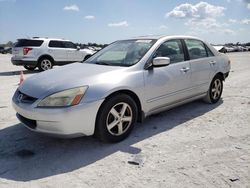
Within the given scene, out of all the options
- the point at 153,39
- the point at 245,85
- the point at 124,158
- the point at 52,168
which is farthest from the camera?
the point at 245,85

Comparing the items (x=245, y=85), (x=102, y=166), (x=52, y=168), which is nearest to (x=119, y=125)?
(x=102, y=166)

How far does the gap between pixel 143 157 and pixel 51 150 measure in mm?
1311

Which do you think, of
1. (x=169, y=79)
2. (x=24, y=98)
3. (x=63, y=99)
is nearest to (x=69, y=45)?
(x=169, y=79)

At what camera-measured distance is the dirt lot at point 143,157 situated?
3180mm

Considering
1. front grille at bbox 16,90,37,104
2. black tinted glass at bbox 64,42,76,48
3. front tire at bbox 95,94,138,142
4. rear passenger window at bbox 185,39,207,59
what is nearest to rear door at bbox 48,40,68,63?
black tinted glass at bbox 64,42,76,48

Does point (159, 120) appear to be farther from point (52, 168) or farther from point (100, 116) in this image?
point (52, 168)

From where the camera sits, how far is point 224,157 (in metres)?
3.71

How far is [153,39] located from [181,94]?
1.13 m

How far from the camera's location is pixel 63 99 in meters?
3.72

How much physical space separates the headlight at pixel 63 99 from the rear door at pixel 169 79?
1.25 m

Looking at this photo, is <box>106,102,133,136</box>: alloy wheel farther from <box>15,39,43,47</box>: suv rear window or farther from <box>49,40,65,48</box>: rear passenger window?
<box>49,40,65,48</box>: rear passenger window

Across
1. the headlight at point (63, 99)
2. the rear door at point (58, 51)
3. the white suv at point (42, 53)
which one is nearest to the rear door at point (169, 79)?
the headlight at point (63, 99)

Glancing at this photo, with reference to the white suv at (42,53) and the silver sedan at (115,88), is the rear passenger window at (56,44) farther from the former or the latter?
the silver sedan at (115,88)

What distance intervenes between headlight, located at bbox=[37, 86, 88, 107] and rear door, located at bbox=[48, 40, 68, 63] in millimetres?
11238
